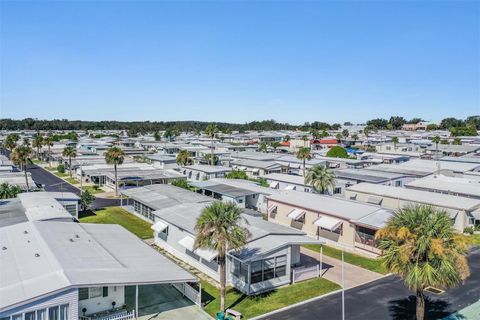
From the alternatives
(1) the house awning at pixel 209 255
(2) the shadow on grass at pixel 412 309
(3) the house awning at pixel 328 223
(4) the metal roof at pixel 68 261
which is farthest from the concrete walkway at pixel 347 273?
(4) the metal roof at pixel 68 261

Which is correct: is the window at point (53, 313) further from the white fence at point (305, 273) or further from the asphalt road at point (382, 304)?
the white fence at point (305, 273)

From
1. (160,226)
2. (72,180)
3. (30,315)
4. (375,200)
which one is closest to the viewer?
(30,315)

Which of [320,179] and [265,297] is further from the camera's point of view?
[320,179]

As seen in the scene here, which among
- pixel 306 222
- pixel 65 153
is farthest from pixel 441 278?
pixel 65 153

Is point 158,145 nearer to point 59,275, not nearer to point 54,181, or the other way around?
point 54,181

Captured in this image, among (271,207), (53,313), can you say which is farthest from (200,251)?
(271,207)

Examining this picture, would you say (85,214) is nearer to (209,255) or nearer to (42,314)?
(209,255)
